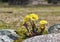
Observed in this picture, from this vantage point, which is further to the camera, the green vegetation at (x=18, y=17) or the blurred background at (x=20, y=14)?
the blurred background at (x=20, y=14)

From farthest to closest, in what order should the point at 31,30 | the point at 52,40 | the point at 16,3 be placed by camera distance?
1. the point at 16,3
2. the point at 31,30
3. the point at 52,40

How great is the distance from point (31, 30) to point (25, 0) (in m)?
10.1

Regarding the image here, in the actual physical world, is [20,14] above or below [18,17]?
below

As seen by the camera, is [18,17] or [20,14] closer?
[18,17]

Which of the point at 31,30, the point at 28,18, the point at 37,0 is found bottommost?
the point at 37,0

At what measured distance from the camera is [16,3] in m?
13.2

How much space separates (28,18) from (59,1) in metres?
11.4

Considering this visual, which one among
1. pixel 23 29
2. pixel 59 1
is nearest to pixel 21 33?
pixel 23 29

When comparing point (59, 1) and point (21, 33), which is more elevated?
point (21, 33)

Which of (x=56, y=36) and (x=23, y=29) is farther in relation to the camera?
(x=23, y=29)

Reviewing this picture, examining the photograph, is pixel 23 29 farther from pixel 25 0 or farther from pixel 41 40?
pixel 25 0

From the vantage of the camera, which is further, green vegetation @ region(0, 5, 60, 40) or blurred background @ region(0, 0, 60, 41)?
blurred background @ region(0, 0, 60, 41)

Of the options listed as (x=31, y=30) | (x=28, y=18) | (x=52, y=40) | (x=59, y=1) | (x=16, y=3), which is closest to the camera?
(x=52, y=40)

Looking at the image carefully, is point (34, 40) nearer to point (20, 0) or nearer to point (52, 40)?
point (52, 40)
